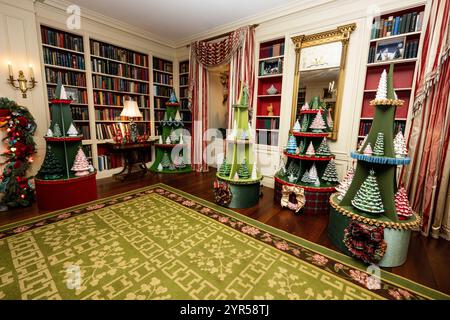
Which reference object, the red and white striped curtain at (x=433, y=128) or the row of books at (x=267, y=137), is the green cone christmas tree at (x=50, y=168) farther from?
the red and white striped curtain at (x=433, y=128)

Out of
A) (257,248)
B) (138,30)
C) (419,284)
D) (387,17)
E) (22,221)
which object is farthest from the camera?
(138,30)

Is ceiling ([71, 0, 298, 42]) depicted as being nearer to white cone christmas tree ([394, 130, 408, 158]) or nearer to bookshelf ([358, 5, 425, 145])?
bookshelf ([358, 5, 425, 145])

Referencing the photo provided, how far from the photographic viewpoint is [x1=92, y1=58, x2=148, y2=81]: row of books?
394cm

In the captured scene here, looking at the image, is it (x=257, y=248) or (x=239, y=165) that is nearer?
(x=257, y=248)

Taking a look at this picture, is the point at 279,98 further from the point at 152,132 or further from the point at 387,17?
the point at 152,132

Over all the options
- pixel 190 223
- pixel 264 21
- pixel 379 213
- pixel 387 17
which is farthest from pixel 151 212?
pixel 387 17

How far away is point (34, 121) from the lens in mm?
3098

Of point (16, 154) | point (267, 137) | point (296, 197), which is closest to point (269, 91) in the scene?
point (267, 137)

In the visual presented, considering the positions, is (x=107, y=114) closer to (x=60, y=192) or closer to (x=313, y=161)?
(x=60, y=192)

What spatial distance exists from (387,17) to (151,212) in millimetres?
4012

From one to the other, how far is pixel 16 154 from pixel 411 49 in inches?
210

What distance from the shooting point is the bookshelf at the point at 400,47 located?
2.51 meters

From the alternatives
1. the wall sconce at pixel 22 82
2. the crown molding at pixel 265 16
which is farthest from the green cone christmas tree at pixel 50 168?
the crown molding at pixel 265 16

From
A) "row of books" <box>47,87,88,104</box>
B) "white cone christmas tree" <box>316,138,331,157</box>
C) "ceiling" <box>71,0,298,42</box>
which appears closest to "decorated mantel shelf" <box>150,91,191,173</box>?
"ceiling" <box>71,0,298,42</box>
